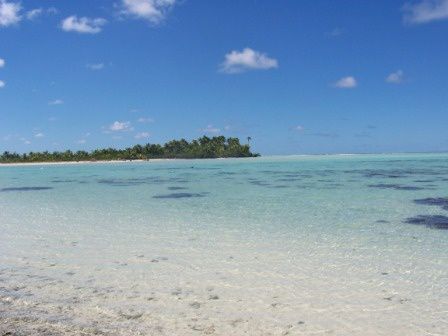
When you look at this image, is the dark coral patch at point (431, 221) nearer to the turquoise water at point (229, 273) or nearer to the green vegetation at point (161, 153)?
the turquoise water at point (229, 273)

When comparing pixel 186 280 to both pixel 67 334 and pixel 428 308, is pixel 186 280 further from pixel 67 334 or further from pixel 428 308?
pixel 428 308

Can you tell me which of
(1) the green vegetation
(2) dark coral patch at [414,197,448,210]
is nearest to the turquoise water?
(2) dark coral patch at [414,197,448,210]

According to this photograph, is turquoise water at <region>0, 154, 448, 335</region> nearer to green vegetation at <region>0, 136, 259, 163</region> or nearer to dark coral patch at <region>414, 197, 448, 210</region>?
dark coral patch at <region>414, 197, 448, 210</region>

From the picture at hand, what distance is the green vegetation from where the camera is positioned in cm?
10625

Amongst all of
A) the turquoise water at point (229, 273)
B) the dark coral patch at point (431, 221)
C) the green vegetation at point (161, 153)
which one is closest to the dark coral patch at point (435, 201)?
the turquoise water at point (229, 273)

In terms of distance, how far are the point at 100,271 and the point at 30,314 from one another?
220 cm

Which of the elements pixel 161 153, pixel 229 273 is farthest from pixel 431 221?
pixel 161 153

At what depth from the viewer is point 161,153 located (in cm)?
11688

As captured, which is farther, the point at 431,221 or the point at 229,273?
the point at 431,221

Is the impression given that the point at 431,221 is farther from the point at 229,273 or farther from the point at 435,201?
the point at 229,273

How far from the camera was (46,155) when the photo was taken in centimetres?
10619

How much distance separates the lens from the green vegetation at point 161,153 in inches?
4183

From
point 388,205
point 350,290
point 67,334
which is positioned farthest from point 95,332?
point 388,205

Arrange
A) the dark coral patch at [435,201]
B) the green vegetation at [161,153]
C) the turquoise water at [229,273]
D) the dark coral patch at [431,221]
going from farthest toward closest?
the green vegetation at [161,153], the dark coral patch at [435,201], the dark coral patch at [431,221], the turquoise water at [229,273]
